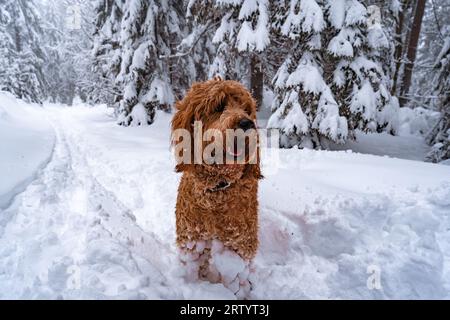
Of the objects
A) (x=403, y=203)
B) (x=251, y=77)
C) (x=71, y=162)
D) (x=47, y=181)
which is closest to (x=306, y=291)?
(x=403, y=203)

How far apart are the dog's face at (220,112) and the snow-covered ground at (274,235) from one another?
1.16m

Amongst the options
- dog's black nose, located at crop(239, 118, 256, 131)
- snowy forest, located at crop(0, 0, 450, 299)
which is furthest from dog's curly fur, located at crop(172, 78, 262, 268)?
snowy forest, located at crop(0, 0, 450, 299)

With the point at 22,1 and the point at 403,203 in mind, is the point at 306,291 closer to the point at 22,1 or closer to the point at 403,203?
the point at 403,203

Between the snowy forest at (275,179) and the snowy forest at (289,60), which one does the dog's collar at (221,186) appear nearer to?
the snowy forest at (275,179)

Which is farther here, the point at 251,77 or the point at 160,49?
the point at 160,49

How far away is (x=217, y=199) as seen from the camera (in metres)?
2.89

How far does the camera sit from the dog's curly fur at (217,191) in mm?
2887

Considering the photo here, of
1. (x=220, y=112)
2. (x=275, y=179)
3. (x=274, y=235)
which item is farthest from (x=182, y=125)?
(x=275, y=179)

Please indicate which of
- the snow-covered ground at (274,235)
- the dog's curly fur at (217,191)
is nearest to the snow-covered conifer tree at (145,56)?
the snow-covered ground at (274,235)

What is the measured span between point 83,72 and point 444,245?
967 inches

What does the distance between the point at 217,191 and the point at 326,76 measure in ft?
23.2

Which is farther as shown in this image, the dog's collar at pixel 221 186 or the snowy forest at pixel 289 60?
the snowy forest at pixel 289 60

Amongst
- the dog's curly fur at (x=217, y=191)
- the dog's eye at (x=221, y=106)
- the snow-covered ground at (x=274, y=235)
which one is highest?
the dog's eye at (x=221, y=106)

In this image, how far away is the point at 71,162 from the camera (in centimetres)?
740
